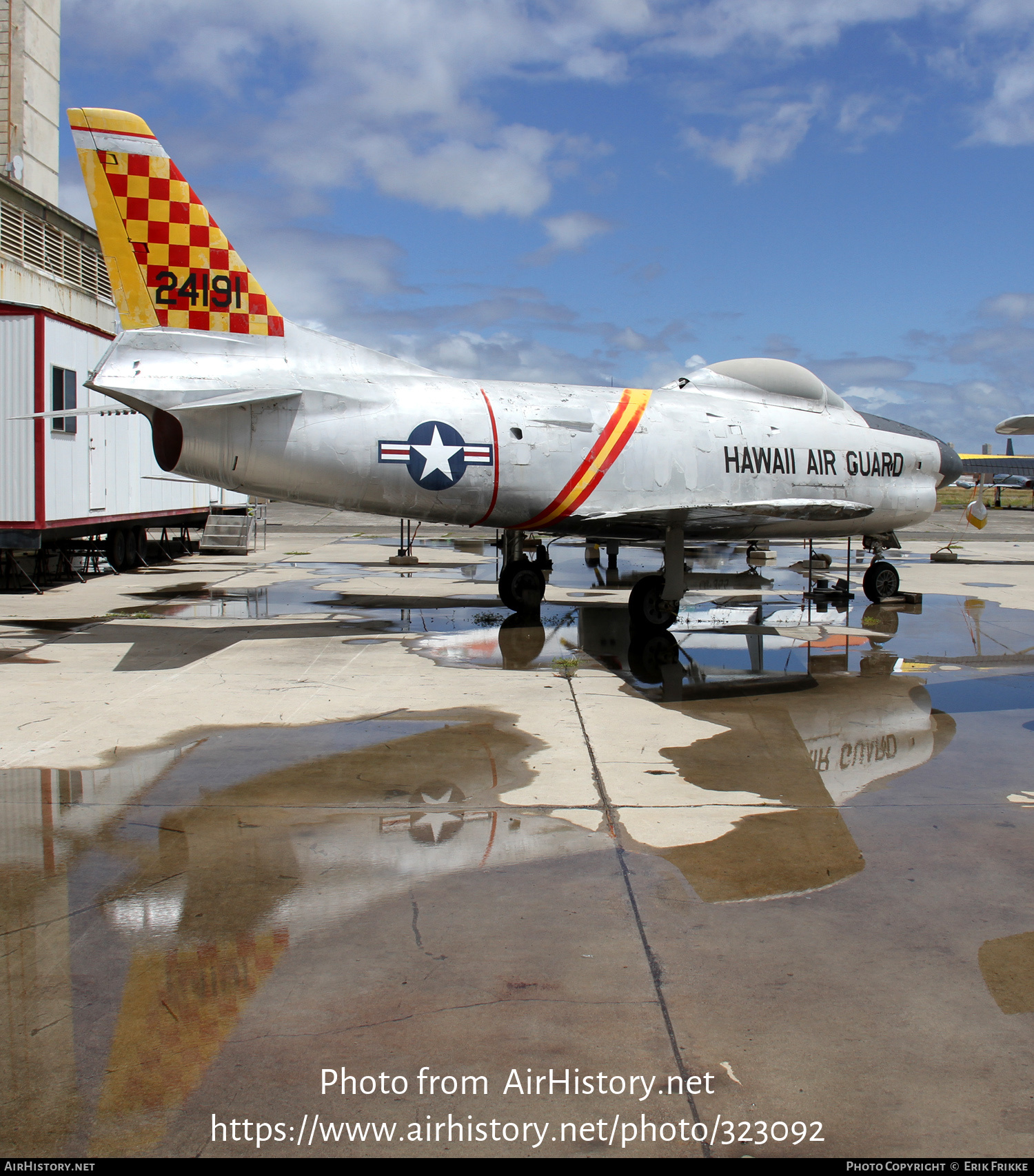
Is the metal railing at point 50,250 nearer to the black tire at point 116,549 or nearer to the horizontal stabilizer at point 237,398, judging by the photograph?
the black tire at point 116,549

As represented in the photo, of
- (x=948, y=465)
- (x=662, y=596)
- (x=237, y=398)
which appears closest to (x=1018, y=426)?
(x=948, y=465)

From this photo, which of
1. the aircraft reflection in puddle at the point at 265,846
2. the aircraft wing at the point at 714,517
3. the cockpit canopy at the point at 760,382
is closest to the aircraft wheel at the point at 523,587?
the aircraft wing at the point at 714,517

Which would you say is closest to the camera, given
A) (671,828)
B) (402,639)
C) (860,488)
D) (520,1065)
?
(520,1065)

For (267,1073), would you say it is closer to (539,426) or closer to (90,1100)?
(90,1100)

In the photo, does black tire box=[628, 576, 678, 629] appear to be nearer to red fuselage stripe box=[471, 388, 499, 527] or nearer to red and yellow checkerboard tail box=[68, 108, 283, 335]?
red fuselage stripe box=[471, 388, 499, 527]

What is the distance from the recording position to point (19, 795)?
5859 millimetres

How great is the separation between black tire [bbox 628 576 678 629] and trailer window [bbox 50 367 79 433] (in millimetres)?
9745

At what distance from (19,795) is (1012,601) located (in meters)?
16.2

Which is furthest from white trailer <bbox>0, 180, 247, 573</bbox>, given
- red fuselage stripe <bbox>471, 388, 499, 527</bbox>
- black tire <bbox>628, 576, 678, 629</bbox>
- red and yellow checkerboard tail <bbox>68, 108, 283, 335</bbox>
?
black tire <bbox>628, 576, 678, 629</bbox>

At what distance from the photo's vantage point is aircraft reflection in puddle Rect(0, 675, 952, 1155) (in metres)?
3.30

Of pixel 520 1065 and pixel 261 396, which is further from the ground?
pixel 261 396

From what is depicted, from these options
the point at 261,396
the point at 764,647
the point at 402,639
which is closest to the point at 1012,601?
the point at 764,647

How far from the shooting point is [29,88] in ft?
114

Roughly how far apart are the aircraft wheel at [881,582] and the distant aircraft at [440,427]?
1477 mm
